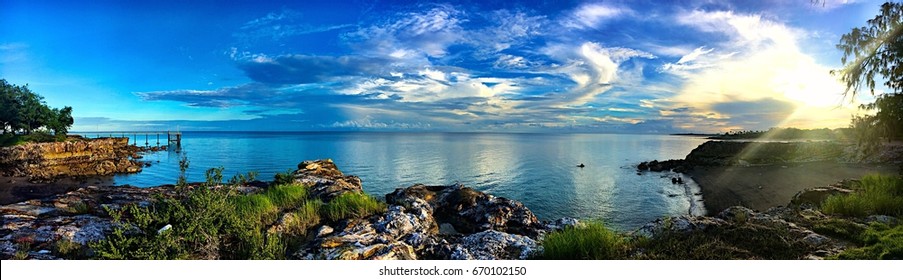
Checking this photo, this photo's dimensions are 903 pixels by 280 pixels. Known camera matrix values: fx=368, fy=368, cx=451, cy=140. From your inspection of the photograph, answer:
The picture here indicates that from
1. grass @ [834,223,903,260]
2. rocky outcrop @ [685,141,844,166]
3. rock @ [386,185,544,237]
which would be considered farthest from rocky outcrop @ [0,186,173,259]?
rocky outcrop @ [685,141,844,166]

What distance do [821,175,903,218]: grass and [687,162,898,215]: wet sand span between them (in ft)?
24.7

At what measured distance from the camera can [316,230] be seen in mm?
5273

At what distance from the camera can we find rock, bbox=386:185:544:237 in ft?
23.1

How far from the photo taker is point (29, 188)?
71.7 ft

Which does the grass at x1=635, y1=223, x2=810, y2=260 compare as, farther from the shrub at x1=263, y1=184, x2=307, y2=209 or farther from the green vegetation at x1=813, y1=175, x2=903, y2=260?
the shrub at x1=263, y1=184, x2=307, y2=209

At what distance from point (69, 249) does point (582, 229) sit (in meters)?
5.86

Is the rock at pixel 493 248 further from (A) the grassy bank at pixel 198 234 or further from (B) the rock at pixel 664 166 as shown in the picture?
(B) the rock at pixel 664 166

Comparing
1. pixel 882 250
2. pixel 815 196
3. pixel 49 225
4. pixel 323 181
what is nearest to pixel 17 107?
A: pixel 49 225

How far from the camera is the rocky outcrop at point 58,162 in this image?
26906 mm

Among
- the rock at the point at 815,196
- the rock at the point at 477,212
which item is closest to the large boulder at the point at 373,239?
the rock at the point at 477,212
